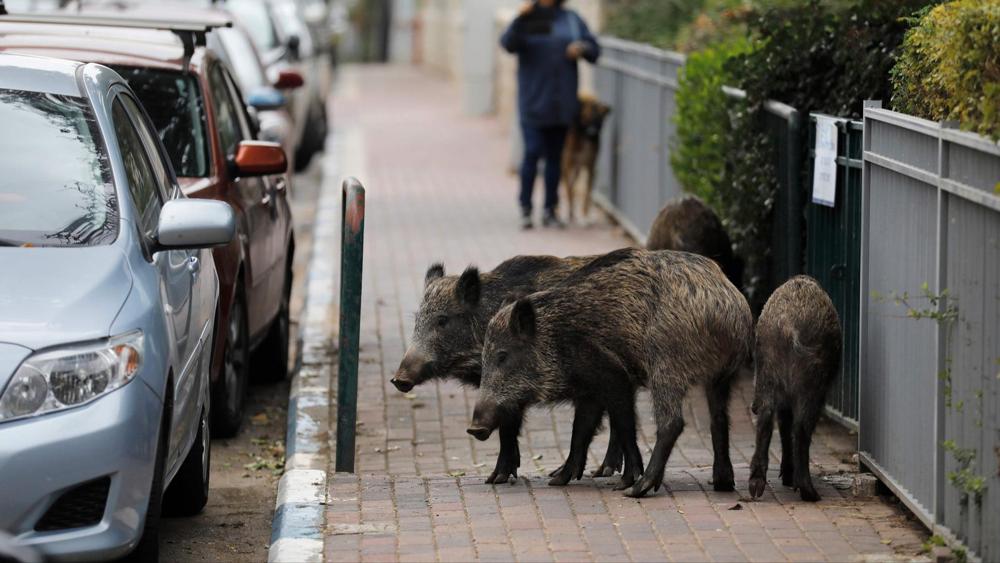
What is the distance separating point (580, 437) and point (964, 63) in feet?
7.48

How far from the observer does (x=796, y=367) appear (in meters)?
6.90

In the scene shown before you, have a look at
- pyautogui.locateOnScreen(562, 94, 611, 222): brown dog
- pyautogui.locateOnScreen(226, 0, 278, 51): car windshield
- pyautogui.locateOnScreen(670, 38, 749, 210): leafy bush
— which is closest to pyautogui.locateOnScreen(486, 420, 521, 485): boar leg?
pyautogui.locateOnScreen(670, 38, 749, 210): leafy bush

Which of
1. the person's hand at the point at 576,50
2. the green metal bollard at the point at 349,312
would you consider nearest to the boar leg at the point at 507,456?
the green metal bollard at the point at 349,312

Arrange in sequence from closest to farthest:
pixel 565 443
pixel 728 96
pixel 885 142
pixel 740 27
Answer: pixel 885 142
pixel 565 443
pixel 728 96
pixel 740 27

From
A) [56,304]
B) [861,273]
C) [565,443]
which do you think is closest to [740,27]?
[565,443]

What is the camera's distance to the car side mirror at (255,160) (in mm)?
8828

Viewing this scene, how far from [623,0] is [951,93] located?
1366 centimetres

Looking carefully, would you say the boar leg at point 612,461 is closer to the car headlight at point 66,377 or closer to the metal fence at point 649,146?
the metal fence at point 649,146

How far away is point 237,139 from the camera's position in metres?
9.77

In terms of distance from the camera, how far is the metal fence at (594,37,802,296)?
9047 millimetres

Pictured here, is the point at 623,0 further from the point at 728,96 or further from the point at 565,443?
the point at 565,443

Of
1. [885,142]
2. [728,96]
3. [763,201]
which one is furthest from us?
[728,96]

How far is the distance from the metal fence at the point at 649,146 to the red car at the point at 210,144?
2625mm

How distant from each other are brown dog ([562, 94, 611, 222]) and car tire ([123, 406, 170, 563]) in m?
10.7
